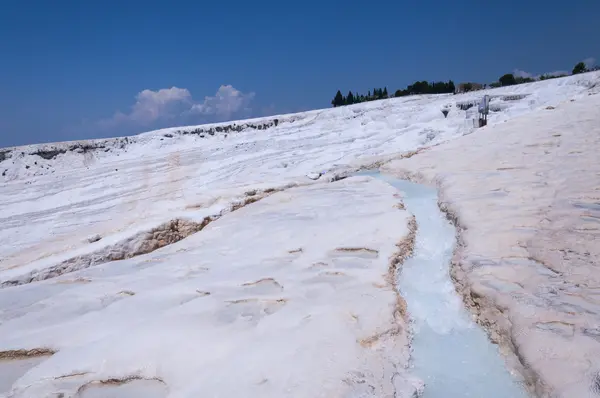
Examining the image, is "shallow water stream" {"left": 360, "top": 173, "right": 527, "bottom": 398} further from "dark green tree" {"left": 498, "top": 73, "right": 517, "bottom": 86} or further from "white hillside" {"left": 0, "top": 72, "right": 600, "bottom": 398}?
"dark green tree" {"left": 498, "top": 73, "right": 517, "bottom": 86}

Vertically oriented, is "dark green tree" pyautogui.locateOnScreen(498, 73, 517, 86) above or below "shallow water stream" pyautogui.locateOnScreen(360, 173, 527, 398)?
above

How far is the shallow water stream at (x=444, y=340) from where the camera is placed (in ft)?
6.77

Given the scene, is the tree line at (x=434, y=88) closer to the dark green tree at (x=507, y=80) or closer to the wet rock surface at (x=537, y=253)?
the dark green tree at (x=507, y=80)

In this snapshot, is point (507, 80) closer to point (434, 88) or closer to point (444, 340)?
point (434, 88)

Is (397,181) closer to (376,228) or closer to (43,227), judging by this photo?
(376,228)

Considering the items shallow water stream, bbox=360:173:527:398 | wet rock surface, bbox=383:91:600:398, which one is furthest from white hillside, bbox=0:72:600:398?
wet rock surface, bbox=383:91:600:398

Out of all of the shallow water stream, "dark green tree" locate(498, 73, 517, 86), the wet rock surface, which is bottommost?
the shallow water stream

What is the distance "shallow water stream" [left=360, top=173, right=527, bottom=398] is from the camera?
81.3 inches

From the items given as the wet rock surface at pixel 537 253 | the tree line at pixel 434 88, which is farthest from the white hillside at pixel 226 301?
the tree line at pixel 434 88

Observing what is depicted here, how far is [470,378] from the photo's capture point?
7.01 feet

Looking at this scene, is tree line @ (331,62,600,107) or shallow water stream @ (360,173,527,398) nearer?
shallow water stream @ (360,173,527,398)

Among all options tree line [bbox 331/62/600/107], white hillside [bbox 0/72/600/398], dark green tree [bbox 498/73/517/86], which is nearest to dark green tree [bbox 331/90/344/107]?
tree line [bbox 331/62/600/107]

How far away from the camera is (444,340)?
8.16 ft

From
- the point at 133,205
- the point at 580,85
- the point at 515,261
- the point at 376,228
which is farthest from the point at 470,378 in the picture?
the point at 580,85
